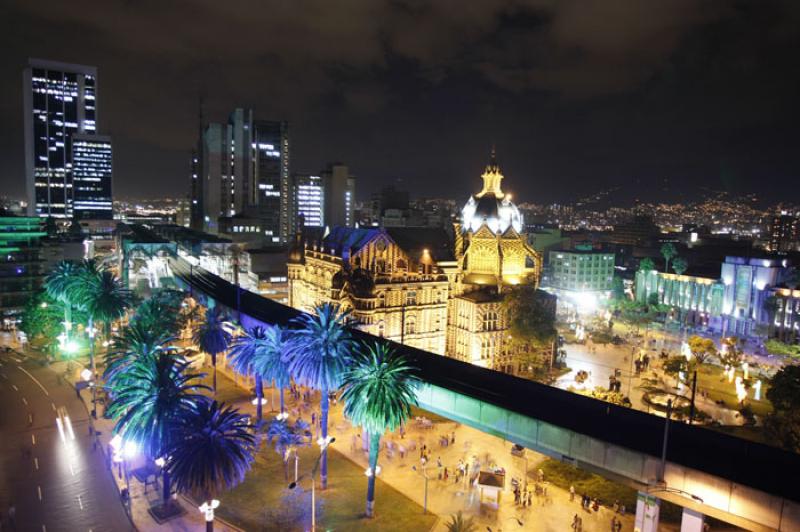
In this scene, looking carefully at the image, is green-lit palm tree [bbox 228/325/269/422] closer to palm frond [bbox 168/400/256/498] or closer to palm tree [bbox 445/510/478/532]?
palm frond [bbox 168/400/256/498]

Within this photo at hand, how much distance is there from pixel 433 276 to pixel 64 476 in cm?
5619

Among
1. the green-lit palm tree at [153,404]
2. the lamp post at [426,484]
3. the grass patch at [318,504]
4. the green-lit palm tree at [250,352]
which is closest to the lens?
the green-lit palm tree at [153,404]

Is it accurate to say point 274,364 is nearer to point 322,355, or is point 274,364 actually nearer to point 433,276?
point 322,355

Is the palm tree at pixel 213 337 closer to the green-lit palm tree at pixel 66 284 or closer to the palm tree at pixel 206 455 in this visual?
the green-lit palm tree at pixel 66 284

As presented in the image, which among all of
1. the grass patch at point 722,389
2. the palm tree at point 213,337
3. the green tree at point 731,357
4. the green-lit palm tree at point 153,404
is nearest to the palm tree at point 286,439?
the green-lit palm tree at point 153,404

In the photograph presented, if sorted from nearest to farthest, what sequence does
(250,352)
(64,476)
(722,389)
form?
(64,476) < (250,352) < (722,389)

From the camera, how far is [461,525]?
36.7 metres

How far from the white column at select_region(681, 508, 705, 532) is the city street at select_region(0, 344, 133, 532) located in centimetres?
3811

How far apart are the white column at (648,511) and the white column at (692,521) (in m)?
1.57

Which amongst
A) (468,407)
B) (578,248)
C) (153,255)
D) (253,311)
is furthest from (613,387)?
(578,248)

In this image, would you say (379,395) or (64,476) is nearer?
(379,395)

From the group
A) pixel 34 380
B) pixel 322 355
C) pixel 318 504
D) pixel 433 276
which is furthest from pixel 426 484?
pixel 34 380

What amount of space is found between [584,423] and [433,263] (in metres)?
53.2

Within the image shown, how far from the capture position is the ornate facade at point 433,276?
80438 millimetres
